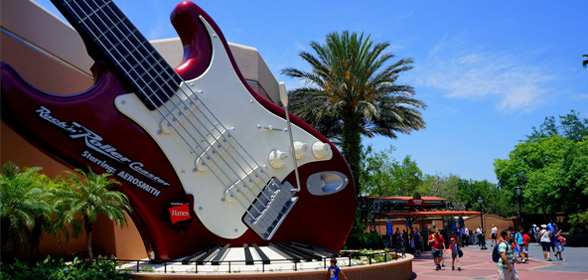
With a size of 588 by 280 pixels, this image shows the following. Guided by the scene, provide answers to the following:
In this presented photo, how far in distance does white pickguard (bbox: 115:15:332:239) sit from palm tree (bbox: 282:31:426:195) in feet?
32.2

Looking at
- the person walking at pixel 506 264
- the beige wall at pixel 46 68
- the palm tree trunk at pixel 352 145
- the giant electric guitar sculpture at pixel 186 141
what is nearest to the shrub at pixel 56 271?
the giant electric guitar sculpture at pixel 186 141

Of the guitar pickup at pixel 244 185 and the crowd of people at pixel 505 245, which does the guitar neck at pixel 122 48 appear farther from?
the crowd of people at pixel 505 245

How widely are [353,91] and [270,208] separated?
12.1 metres

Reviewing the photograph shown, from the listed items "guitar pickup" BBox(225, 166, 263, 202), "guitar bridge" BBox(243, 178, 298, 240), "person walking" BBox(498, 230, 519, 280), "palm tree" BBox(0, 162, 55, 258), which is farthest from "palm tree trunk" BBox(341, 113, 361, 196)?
"palm tree" BBox(0, 162, 55, 258)

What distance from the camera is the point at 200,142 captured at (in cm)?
1398

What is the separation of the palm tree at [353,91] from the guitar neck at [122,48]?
43.2ft

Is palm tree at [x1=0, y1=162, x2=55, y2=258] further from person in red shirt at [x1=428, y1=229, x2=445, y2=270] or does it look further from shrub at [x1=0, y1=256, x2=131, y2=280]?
person in red shirt at [x1=428, y1=229, x2=445, y2=270]

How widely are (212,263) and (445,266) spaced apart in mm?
11057

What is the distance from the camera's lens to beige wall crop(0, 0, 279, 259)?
1382 cm

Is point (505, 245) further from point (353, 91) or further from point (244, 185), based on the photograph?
point (353, 91)

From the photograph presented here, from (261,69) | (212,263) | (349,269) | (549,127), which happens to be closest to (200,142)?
(212,263)

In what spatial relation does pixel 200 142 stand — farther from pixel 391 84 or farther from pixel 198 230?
pixel 391 84

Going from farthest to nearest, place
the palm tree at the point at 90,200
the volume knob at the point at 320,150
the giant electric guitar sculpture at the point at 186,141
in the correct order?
1. the volume knob at the point at 320,150
2. the giant electric guitar sculpture at the point at 186,141
3. the palm tree at the point at 90,200

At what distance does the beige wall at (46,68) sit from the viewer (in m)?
13.8
